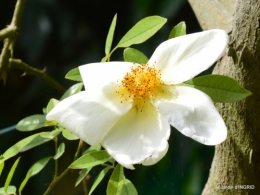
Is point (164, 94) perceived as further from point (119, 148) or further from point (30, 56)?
point (30, 56)

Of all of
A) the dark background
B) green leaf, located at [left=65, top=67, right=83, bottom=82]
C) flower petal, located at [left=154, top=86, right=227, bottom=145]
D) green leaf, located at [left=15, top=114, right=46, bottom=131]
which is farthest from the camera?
the dark background

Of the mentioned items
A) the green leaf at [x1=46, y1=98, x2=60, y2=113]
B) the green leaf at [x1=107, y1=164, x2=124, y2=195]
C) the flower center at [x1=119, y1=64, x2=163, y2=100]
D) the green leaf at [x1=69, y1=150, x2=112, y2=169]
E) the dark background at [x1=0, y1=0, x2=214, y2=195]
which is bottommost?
the dark background at [x1=0, y1=0, x2=214, y2=195]

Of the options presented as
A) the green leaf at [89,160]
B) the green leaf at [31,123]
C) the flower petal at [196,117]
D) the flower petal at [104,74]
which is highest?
the flower petal at [104,74]

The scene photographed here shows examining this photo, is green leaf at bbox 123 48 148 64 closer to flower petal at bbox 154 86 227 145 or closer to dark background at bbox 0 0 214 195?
flower petal at bbox 154 86 227 145

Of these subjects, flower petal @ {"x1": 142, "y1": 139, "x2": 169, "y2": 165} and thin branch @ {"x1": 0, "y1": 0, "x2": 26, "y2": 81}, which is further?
thin branch @ {"x1": 0, "y1": 0, "x2": 26, "y2": 81}

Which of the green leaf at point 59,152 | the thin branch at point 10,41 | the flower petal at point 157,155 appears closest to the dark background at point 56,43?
the thin branch at point 10,41

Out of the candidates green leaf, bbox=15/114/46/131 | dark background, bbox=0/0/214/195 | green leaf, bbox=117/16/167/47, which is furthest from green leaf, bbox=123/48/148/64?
dark background, bbox=0/0/214/195

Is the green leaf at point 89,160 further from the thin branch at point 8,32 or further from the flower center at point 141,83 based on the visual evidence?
the thin branch at point 8,32

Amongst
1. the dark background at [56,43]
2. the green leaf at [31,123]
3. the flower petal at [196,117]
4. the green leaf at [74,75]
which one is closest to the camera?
the flower petal at [196,117]
